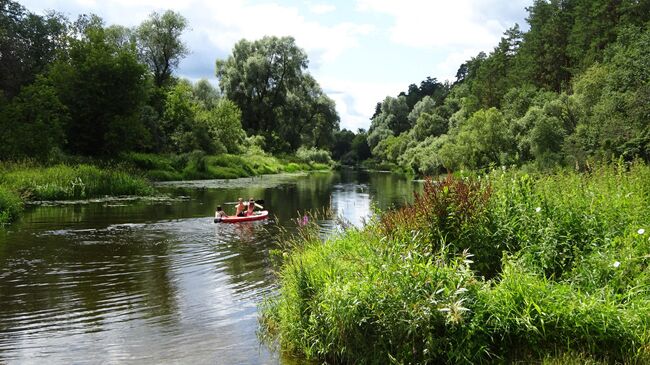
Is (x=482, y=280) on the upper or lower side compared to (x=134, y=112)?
lower

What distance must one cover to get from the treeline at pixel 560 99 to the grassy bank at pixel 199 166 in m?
19.7

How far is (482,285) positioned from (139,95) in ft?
147

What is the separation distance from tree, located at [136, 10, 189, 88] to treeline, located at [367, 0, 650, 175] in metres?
34.7

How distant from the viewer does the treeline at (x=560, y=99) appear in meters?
37.6

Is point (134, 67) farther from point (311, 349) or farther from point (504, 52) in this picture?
point (504, 52)

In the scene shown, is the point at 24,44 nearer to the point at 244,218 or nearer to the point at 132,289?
the point at 244,218

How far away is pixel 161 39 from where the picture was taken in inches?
2638

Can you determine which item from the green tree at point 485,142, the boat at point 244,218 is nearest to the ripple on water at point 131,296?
the boat at point 244,218

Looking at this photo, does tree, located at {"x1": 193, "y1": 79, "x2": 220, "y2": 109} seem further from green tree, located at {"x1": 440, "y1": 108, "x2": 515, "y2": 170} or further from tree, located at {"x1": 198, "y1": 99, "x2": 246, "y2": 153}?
green tree, located at {"x1": 440, "y1": 108, "x2": 515, "y2": 170}

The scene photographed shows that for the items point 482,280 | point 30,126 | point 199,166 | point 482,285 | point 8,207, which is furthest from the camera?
point 199,166

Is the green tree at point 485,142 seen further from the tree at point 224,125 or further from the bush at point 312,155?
the bush at point 312,155

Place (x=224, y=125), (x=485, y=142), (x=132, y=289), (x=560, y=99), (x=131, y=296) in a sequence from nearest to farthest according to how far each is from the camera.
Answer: (x=131, y=296), (x=132, y=289), (x=560, y=99), (x=485, y=142), (x=224, y=125)

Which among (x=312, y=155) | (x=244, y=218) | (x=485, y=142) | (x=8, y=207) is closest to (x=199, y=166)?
(x=485, y=142)

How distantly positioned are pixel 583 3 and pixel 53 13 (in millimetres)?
72661
